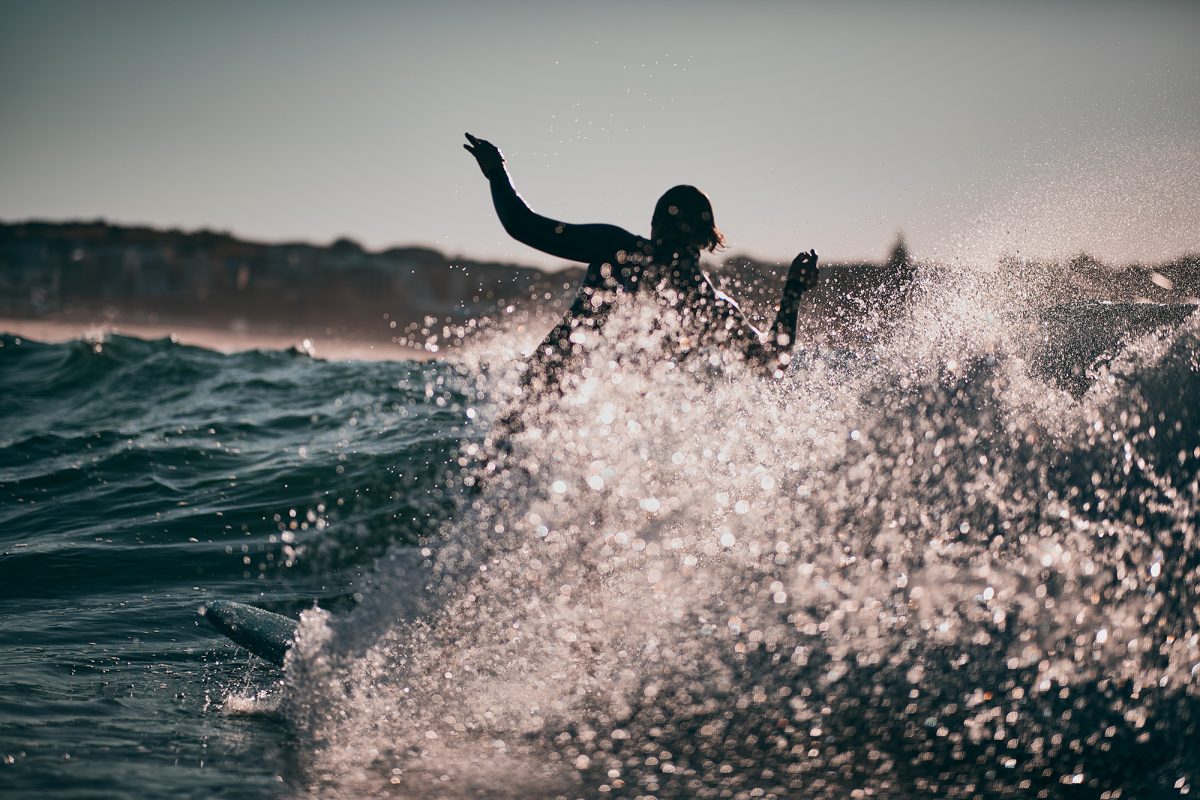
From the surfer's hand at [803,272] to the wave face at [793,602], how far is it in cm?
47

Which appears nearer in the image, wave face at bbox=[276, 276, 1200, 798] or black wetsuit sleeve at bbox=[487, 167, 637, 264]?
wave face at bbox=[276, 276, 1200, 798]

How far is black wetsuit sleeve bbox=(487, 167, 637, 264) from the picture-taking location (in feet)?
13.4

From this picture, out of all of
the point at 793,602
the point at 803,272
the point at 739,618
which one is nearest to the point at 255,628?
the point at 739,618

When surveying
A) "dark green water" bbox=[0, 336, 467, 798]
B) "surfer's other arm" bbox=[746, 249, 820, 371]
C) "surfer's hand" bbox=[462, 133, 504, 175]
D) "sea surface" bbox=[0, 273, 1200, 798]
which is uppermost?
"surfer's hand" bbox=[462, 133, 504, 175]

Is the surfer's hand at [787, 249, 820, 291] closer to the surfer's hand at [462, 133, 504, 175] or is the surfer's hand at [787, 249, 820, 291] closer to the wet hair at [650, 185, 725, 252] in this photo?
the wet hair at [650, 185, 725, 252]

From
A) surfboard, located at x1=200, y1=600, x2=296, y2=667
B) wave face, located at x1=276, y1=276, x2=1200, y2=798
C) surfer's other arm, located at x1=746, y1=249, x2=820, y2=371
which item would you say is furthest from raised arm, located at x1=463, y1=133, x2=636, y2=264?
surfboard, located at x1=200, y1=600, x2=296, y2=667

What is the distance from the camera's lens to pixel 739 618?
3.20 m

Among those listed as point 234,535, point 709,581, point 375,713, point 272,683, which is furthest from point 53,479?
point 709,581

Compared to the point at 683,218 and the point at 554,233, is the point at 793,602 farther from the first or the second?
the point at 554,233

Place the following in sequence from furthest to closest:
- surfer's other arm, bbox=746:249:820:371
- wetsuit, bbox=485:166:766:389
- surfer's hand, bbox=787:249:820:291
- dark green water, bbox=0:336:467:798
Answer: surfer's hand, bbox=787:249:820:291 < surfer's other arm, bbox=746:249:820:371 < wetsuit, bbox=485:166:766:389 < dark green water, bbox=0:336:467:798

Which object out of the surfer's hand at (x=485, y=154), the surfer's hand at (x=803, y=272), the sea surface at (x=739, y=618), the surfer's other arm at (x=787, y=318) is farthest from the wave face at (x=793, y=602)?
the surfer's hand at (x=485, y=154)

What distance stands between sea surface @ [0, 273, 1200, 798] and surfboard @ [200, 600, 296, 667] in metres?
0.11

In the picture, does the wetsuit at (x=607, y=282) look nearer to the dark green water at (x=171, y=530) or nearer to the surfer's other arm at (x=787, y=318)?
the surfer's other arm at (x=787, y=318)

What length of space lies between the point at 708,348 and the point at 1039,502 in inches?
56.3
